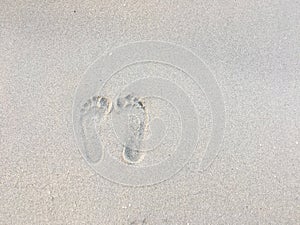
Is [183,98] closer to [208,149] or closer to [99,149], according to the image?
[208,149]

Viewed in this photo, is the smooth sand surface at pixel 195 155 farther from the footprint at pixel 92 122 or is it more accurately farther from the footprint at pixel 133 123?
the footprint at pixel 133 123

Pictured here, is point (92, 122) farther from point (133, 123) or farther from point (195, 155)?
point (195, 155)

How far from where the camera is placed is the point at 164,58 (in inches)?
85.2

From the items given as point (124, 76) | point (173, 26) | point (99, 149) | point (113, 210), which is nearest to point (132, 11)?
point (173, 26)

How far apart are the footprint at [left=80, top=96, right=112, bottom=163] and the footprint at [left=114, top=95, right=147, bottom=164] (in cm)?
8

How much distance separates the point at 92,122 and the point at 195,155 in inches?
24.9

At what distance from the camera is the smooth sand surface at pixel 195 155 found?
6.63 feet

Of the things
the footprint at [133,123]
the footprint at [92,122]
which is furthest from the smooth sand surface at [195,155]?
the footprint at [133,123]

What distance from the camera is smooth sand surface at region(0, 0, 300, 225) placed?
2021mm

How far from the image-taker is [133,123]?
211cm

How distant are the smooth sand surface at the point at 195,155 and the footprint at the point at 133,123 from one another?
0.66 ft

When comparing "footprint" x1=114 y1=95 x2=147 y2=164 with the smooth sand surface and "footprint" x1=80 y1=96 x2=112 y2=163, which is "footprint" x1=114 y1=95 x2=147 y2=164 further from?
the smooth sand surface

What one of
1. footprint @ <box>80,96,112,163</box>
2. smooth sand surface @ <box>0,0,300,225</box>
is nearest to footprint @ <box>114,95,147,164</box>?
footprint @ <box>80,96,112,163</box>

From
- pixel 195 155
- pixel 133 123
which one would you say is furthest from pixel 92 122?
pixel 195 155
